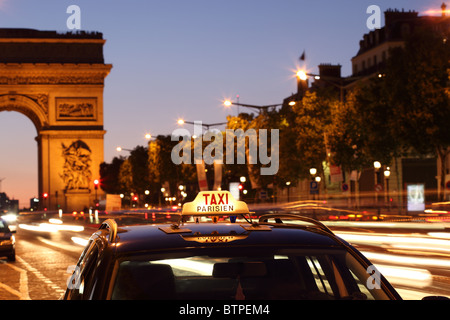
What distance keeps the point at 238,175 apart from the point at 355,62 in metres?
20.8

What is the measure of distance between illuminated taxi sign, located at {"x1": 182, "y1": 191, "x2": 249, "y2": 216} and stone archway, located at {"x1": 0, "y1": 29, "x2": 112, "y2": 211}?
66.8 metres

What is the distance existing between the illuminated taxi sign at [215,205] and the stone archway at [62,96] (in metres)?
66.8

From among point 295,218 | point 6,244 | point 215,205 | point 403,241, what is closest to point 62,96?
point 6,244

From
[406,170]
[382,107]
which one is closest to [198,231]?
[382,107]

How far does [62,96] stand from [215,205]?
6856 centimetres

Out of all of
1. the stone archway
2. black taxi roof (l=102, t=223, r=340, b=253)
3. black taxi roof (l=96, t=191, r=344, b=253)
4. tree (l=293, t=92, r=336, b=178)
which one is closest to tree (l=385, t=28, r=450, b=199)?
tree (l=293, t=92, r=336, b=178)

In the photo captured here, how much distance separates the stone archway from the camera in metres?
71.4

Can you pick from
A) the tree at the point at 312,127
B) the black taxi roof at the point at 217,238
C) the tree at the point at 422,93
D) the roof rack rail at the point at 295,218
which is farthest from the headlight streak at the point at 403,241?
the tree at the point at 312,127

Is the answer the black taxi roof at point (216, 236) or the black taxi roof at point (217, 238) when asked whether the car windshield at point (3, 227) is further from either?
the black taxi roof at point (217, 238)

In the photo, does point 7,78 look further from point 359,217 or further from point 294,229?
point 294,229

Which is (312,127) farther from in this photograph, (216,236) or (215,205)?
(216,236)

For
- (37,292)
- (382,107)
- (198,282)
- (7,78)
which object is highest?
(7,78)

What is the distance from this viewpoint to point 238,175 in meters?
75.0

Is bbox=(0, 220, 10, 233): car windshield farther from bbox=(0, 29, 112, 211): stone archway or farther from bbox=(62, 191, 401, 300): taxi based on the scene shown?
bbox=(0, 29, 112, 211): stone archway
